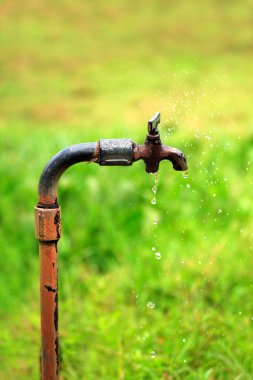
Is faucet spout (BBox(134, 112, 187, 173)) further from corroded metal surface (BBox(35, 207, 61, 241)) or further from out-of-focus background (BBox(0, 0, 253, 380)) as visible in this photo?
out-of-focus background (BBox(0, 0, 253, 380))

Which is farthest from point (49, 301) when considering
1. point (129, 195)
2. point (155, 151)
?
point (129, 195)

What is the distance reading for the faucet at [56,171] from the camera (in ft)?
6.61

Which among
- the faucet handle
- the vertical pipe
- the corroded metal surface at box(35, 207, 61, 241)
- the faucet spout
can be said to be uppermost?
the faucet handle

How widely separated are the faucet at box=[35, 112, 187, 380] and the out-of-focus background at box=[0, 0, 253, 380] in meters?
0.46

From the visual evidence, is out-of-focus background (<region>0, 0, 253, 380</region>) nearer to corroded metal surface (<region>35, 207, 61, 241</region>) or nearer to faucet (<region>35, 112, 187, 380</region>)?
faucet (<region>35, 112, 187, 380</region>)

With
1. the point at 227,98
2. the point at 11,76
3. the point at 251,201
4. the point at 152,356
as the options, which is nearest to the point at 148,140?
the point at 152,356

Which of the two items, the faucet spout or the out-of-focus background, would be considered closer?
the faucet spout

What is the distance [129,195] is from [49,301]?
6.95 feet

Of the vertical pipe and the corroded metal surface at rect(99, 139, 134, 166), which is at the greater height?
the corroded metal surface at rect(99, 139, 134, 166)

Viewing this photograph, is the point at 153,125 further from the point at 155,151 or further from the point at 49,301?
the point at 49,301

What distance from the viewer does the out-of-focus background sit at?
2.84 m

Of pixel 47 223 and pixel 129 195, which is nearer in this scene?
pixel 47 223

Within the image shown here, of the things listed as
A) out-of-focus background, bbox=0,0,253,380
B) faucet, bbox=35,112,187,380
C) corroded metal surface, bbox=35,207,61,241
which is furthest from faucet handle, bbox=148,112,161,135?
out-of-focus background, bbox=0,0,253,380

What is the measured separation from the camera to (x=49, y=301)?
210cm
